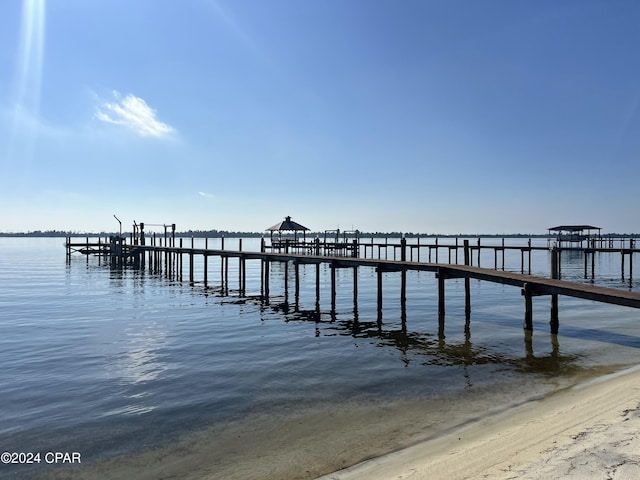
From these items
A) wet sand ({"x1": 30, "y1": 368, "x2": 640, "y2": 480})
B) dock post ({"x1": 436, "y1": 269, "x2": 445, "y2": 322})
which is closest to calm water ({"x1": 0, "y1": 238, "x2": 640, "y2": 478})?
dock post ({"x1": 436, "y1": 269, "x2": 445, "y2": 322})

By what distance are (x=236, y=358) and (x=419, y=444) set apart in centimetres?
627

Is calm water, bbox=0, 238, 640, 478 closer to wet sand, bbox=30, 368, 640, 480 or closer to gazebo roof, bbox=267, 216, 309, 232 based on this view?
wet sand, bbox=30, 368, 640, 480

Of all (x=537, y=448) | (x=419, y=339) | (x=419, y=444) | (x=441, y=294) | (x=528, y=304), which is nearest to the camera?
(x=537, y=448)

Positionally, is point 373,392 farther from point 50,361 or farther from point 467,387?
point 50,361

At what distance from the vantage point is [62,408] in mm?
7980

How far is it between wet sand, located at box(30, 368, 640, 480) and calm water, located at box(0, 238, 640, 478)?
1.92ft

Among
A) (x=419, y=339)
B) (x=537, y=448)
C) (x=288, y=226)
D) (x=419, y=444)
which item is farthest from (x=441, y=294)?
(x=288, y=226)

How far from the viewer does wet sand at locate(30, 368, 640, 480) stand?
15.6ft

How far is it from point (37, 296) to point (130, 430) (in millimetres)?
19889

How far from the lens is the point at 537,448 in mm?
5125

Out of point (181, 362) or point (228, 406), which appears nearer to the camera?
point (228, 406)

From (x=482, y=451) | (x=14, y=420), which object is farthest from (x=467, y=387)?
(x=14, y=420)

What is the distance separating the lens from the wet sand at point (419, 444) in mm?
4758

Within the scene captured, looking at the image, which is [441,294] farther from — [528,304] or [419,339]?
[419,339]
